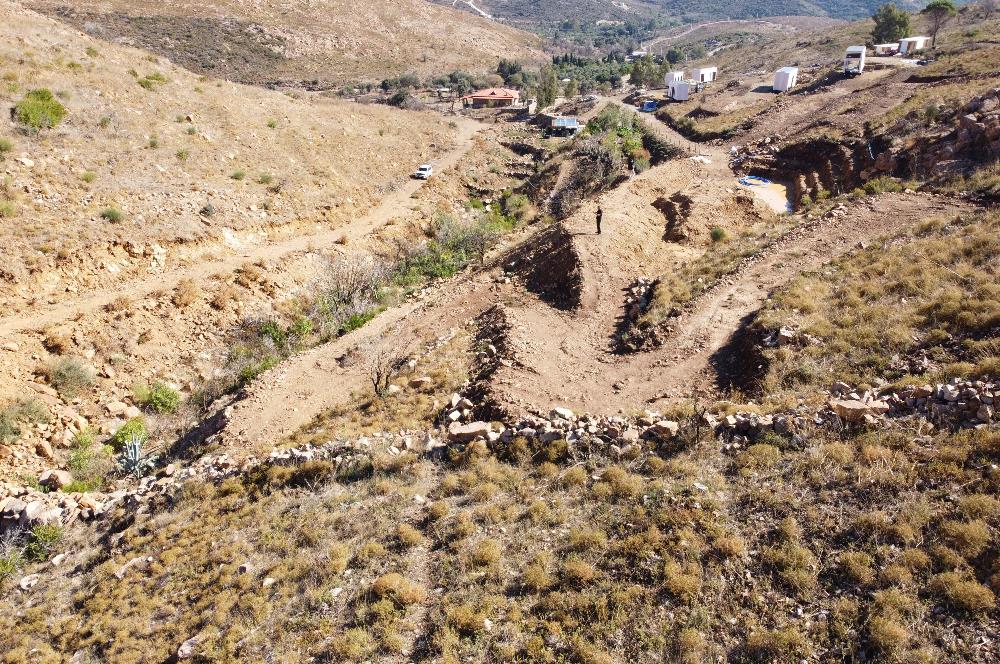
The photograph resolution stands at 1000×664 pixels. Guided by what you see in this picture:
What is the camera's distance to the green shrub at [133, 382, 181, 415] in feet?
59.0

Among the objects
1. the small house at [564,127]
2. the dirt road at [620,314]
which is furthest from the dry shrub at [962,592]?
the small house at [564,127]

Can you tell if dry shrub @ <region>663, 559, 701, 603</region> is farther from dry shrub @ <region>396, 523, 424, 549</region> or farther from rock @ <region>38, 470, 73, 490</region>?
rock @ <region>38, 470, 73, 490</region>

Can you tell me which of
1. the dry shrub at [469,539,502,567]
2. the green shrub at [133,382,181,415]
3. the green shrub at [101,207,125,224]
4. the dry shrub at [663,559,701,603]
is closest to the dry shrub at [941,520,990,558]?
the dry shrub at [663,559,701,603]

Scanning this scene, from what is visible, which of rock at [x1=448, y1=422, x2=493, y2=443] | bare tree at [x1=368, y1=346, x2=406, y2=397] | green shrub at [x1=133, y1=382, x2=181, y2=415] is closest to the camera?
rock at [x1=448, y1=422, x2=493, y2=443]

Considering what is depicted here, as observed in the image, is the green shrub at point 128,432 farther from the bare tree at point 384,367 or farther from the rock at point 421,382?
the rock at point 421,382

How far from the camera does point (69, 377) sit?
17016mm

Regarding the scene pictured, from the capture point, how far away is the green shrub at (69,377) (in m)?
16.9

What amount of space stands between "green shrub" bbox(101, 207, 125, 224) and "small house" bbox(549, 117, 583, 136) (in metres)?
40.3

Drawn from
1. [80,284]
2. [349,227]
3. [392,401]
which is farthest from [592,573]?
[349,227]

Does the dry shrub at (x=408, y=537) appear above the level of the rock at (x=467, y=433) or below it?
below

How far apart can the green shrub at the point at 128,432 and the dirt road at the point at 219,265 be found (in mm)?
4874

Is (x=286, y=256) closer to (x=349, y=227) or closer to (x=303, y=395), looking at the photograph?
(x=349, y=227)

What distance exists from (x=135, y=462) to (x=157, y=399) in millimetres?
4196

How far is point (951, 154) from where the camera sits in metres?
24.0
